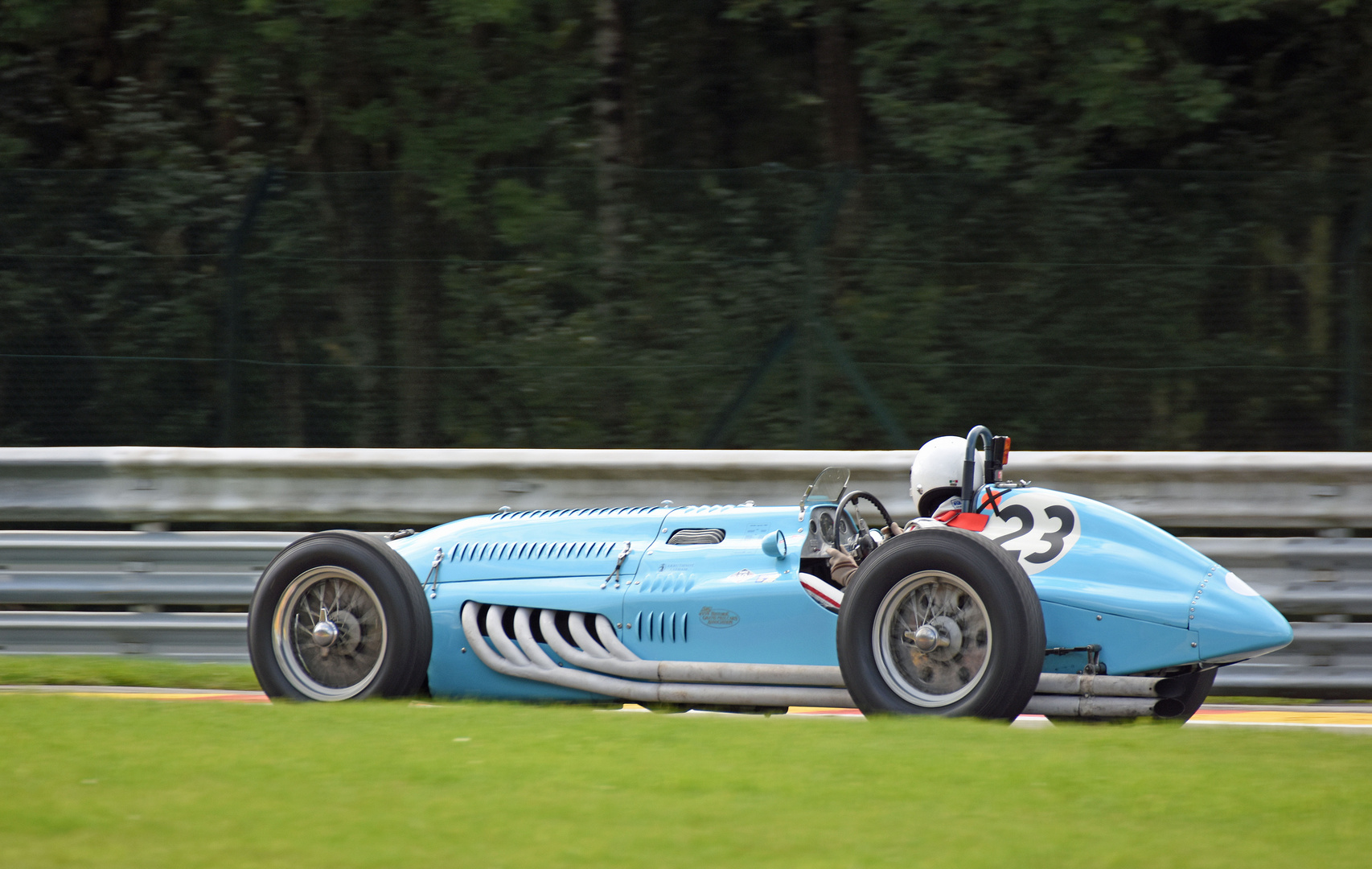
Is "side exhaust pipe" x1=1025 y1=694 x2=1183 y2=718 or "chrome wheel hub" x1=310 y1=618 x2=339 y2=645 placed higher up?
"chrome wheel hub" x1=310 y1=618 x2=339 y2=645

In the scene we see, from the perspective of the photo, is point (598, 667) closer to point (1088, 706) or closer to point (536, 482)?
point (1088, 706)

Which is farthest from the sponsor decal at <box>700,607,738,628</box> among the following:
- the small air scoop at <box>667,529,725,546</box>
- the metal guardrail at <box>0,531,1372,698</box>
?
the metal guardrail at <box>0,531,1372,698</box>

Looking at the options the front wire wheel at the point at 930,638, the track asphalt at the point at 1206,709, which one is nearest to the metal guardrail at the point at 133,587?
the track asphalt at the point at 1206,709

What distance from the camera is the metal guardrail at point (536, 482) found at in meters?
7.95

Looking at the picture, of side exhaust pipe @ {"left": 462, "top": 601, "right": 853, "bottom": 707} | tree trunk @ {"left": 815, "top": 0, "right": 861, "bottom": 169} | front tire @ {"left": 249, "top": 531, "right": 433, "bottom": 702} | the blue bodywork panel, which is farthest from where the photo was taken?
tree trunk @ {"left": 815, "top": 0, "right": 861, "bottom": 169}

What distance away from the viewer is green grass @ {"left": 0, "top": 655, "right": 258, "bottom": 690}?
796cm

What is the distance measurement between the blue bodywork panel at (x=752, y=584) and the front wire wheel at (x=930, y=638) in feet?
1.11

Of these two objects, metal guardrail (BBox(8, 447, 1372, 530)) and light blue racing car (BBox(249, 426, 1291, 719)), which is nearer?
light blue racing car (BBox(249, 426, 1291, 719))

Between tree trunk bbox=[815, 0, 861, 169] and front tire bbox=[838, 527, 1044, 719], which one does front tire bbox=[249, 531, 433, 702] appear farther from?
tree trunk bbox=[815, 0, 861, 169]

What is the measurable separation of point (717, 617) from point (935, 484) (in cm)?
105

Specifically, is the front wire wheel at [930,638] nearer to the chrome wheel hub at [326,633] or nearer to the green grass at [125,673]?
the chrome wheel hub at [326,633]

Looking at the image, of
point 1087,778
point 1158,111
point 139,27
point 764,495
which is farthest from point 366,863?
point 139,27

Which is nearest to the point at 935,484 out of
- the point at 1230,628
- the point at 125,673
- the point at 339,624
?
the point at 1230,628

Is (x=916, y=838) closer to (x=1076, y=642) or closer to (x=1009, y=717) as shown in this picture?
(x=1009, y=717)
